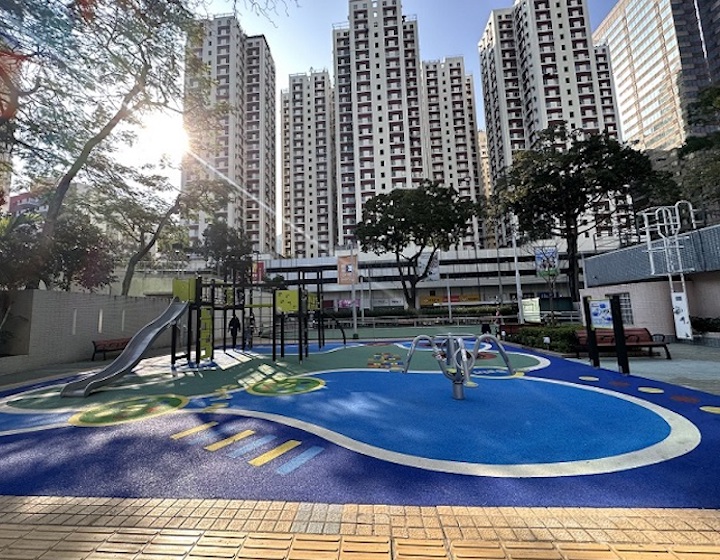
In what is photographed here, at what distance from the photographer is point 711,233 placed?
44.6 ft

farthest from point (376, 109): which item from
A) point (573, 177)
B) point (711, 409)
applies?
point (711, 409)

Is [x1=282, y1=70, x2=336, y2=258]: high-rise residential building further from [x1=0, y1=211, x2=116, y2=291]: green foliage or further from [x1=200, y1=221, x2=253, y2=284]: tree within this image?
[x1=0, y1=211, x2=116, y2=291]: green foliage

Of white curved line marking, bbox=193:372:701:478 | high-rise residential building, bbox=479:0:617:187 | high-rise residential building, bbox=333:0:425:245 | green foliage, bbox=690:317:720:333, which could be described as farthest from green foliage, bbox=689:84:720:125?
high-rise residential building, bbox=333:0:425:245

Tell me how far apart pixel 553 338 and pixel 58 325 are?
18.9 meters

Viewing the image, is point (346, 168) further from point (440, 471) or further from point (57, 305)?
point (440, 471)

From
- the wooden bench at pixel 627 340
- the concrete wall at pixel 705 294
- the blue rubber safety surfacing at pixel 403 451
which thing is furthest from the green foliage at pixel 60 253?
the concrete wall at pixel 705 294

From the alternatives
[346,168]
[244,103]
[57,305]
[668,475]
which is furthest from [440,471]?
[244,103]

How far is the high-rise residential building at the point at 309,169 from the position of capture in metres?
91.4

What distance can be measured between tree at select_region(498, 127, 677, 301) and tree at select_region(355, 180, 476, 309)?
8.63 metres

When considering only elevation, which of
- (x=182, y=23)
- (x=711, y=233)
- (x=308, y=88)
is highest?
(x=308, y=88)

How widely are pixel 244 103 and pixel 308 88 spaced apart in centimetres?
2465

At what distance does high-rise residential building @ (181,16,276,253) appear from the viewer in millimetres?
74812

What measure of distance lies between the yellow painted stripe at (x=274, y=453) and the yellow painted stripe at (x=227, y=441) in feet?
2.30

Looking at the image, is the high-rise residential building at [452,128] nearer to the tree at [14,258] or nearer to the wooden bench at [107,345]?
the wooden bench at [107,345]
